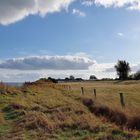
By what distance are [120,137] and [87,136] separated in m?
1.01

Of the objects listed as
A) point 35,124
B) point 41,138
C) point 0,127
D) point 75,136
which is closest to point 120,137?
point 75,136

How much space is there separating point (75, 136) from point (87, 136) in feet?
1.68

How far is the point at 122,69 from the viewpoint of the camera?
149875 millimetres

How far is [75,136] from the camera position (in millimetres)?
11531

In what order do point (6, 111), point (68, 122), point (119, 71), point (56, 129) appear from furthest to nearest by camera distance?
1. point (119, 71)
2. point (6, 111)
3. point (68, 122)
4. point (56, 129)

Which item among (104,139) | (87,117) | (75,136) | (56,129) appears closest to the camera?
(104,139)

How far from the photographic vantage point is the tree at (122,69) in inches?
5856

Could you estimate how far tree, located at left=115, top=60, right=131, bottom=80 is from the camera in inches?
5856

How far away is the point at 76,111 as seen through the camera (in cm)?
1658

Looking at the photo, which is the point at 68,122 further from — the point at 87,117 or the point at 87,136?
the point at 87,136

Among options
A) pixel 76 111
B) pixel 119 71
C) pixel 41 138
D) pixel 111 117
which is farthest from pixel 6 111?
pixel 119 71

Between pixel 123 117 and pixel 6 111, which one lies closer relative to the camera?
pixel 123 117

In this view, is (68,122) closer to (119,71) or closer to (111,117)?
(111,117)

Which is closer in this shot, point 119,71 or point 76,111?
point 76,111
